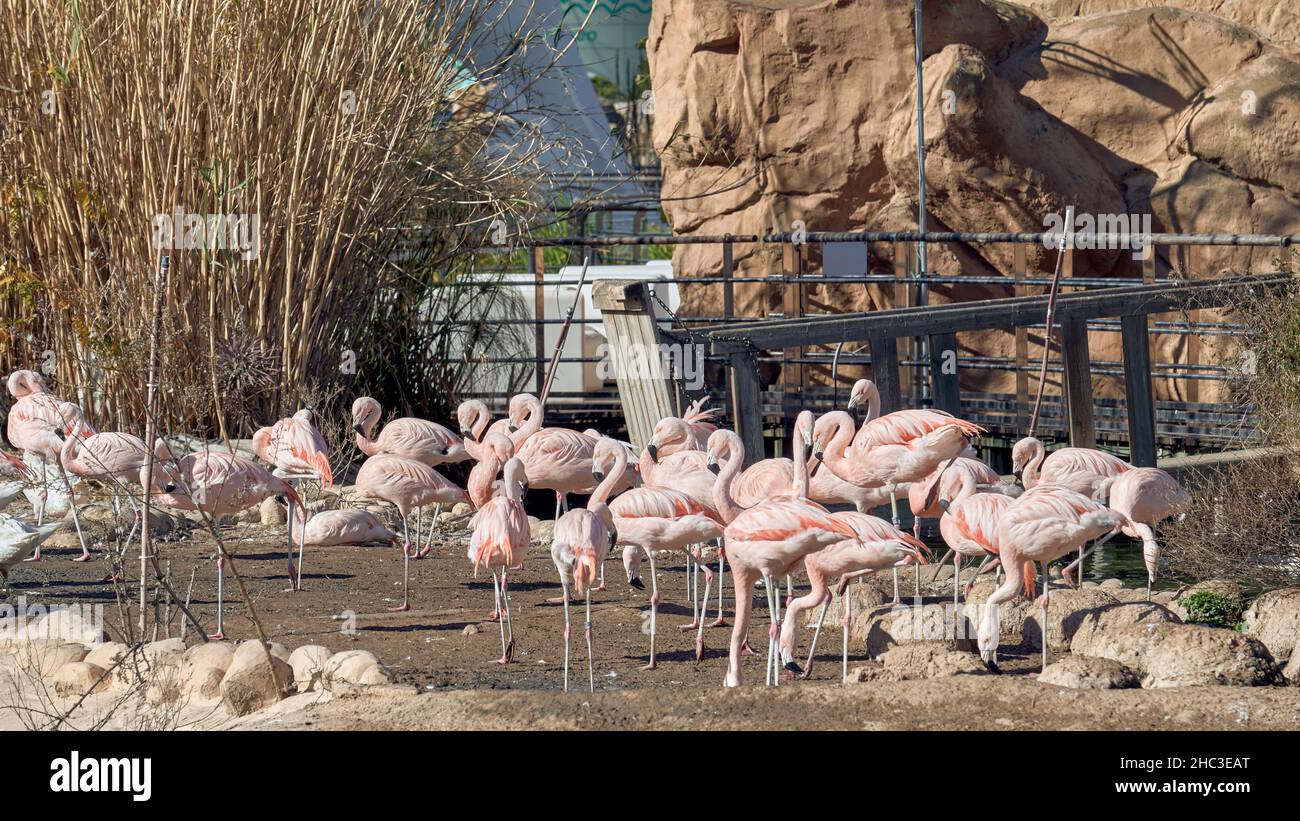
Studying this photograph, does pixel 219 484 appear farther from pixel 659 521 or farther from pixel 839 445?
pixel 839 445

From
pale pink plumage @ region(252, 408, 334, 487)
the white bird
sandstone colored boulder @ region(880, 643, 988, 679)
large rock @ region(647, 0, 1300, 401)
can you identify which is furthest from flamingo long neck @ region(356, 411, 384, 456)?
large rock @ region(647, 0, 1300, 401)

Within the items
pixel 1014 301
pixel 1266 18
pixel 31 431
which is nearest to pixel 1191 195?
pixel 1266 18

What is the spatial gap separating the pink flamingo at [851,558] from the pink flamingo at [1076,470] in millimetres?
1260

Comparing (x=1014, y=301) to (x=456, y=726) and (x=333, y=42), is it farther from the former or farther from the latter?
(x=456, y=726)

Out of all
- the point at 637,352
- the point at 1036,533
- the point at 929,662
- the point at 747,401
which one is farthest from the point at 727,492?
the point at 637,352

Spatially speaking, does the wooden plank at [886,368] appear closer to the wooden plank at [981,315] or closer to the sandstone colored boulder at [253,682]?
the wooden plank at [981,315]

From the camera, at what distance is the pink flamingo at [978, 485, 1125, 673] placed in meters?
5.16

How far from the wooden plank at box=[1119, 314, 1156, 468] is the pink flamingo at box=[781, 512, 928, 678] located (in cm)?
399

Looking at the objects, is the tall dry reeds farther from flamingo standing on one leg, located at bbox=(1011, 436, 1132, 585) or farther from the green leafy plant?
the green leafy plant

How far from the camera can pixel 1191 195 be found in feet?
40.2

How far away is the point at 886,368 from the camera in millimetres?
8312

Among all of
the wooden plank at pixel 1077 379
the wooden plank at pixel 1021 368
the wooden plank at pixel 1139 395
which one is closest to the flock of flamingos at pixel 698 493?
the wooden plank at pixel 1077 379

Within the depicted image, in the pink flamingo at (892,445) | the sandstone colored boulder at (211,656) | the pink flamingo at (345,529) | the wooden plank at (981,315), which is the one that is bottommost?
the sandstone colored boulder at (211,656)

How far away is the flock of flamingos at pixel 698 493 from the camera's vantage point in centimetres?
515
